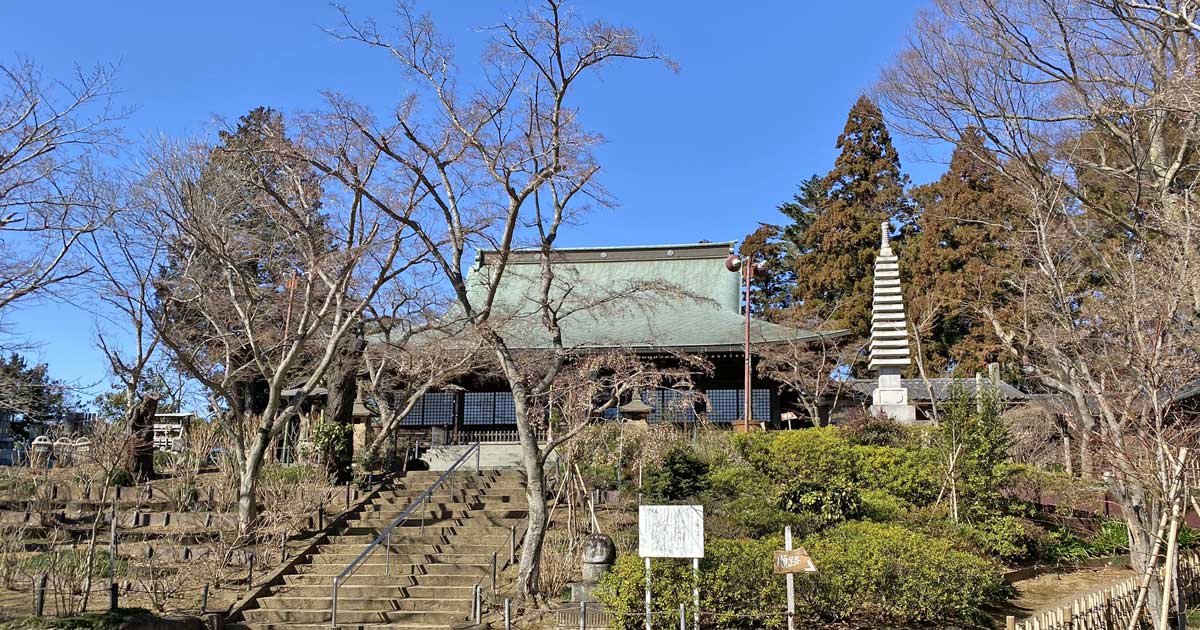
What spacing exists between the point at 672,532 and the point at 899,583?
326 centimetres

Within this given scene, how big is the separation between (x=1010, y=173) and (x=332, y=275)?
13.3 meters

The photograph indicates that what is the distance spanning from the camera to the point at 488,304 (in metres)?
12.9

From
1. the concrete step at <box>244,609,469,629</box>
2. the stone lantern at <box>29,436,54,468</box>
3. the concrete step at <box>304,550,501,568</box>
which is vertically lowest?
the concrete step at <box>244,609,469,629</box>

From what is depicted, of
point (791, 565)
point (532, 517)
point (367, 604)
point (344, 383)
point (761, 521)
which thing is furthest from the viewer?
point (344, 383)

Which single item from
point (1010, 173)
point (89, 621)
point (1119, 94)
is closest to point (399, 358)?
point (89, 621)

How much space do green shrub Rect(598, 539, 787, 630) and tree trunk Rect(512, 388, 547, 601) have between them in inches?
58.5

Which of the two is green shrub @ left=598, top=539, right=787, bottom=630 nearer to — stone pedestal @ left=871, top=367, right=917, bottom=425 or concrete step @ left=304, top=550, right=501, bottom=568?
concrete step @ left=304, top=550, right=501, bottom=568

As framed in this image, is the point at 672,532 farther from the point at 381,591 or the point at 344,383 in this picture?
the point at 344,383

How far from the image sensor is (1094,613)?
33.1ft

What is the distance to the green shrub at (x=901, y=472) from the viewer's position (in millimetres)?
15531

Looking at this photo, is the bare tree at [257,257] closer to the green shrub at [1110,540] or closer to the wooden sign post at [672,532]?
the wooden sign post at [672,532]

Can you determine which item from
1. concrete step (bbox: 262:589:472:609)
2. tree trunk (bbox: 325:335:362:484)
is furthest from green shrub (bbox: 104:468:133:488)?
concrete step (bbox: 262:589:472:609)

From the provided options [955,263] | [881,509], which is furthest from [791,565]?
[955,263]

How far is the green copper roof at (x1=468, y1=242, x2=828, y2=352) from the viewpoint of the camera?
2178 centimetres
